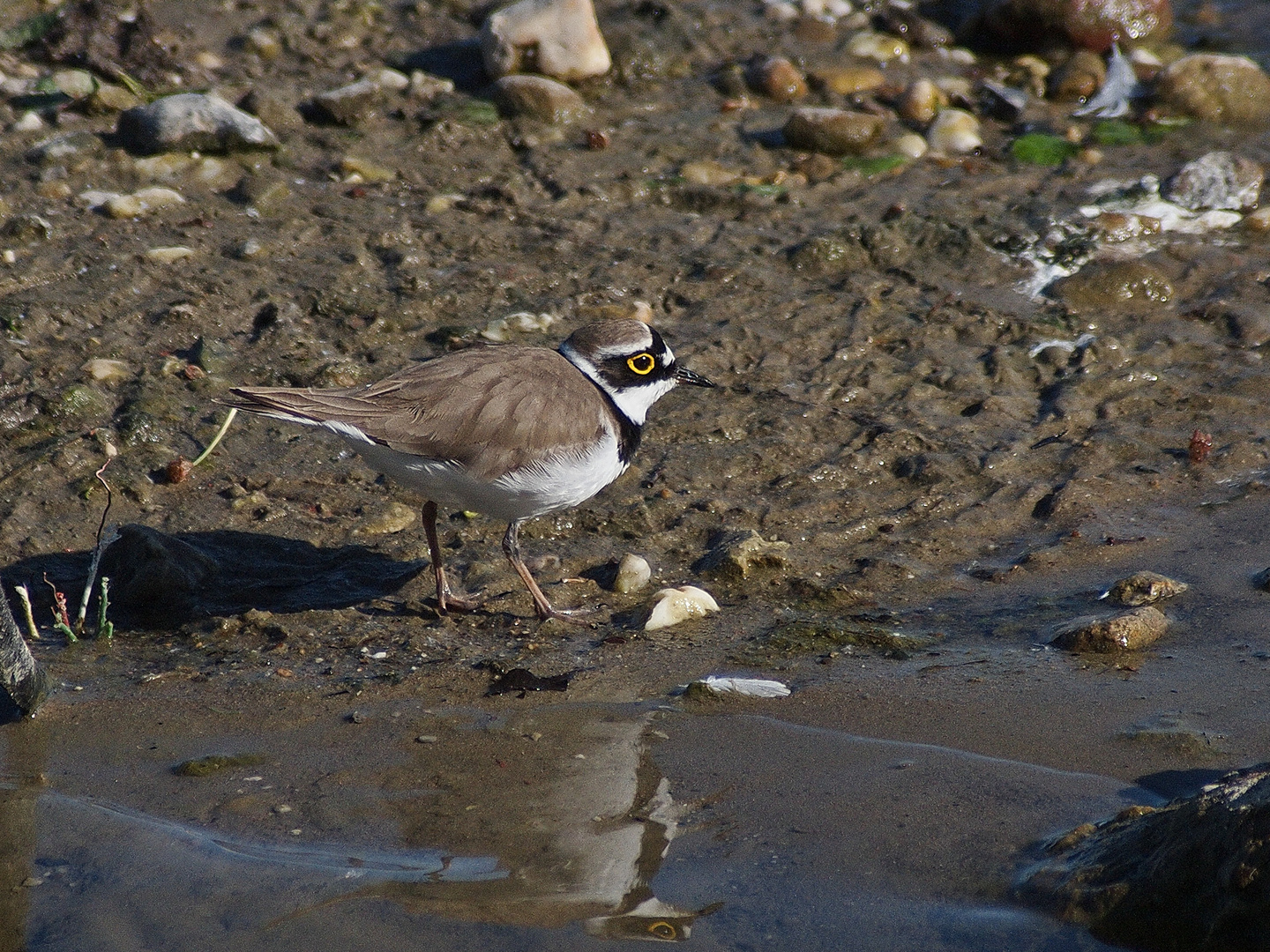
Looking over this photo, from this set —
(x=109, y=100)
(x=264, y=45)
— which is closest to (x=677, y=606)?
(x=109, y=100)

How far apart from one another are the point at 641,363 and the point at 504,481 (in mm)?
1035

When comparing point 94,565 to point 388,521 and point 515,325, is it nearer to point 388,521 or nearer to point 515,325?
point 388,521

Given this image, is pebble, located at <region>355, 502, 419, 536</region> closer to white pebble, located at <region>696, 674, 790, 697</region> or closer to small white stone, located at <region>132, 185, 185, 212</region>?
white pebble, located at <region>696, 674, 790, 697</region>

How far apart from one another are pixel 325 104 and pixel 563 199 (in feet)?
6.54

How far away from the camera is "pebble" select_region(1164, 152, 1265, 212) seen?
845cm

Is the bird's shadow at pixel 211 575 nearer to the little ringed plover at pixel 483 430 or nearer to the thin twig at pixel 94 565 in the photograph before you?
the thin twig at pixel 94 565

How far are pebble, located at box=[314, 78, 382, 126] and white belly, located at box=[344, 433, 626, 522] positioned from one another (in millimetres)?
4502

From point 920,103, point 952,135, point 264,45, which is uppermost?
point 264,45

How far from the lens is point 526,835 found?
3.78 metres

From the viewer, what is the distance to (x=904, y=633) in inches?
202

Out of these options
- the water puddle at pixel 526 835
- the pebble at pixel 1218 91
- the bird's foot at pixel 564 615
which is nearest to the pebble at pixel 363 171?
the bird's foot at pixel 564 615

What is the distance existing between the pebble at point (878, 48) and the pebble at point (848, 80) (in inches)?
17.7

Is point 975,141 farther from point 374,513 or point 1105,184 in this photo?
point 374,513

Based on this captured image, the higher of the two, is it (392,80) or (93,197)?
(392,80)
